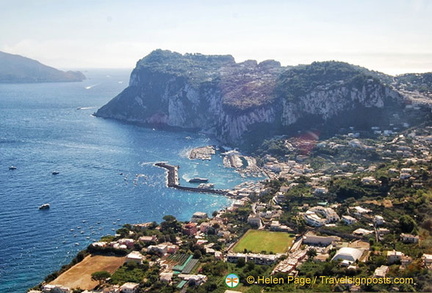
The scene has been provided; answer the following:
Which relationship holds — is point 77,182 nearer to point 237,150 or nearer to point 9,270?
point 9,270

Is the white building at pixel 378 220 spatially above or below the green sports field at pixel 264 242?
above

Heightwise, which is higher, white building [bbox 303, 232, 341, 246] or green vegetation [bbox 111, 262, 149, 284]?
white building [bbox 303, 232, 341, 246]

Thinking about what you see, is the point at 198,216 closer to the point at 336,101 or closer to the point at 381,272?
the point at 381,272

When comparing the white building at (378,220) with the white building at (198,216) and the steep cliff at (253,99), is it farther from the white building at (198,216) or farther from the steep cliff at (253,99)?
the steep cliff at (253,99)

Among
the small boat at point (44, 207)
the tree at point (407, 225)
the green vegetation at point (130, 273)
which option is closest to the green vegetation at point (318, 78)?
the small boat at point (44, 207)

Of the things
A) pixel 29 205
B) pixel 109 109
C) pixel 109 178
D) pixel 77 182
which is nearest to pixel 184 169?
pixel 109 178

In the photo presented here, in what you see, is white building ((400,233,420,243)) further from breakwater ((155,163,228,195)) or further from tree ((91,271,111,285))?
breakwater ((155,163,228,195))

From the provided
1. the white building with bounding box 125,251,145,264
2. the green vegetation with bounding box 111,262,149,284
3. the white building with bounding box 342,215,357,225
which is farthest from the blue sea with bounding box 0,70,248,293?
the white building with bounding box 342,215,357,225
